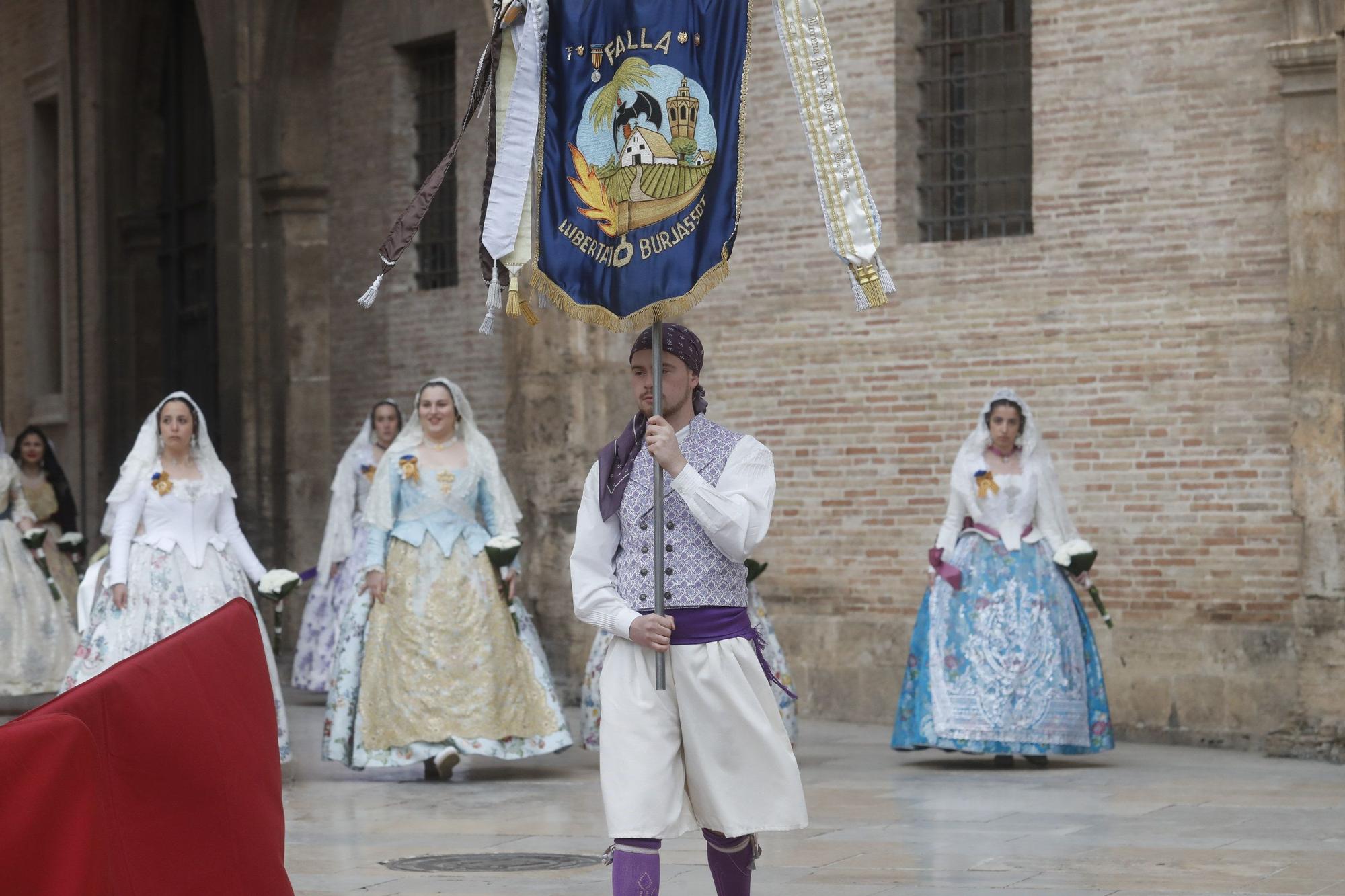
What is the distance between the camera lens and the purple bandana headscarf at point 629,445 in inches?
217

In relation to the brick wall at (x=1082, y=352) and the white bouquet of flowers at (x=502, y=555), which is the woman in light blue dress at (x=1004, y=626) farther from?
the white bouquet of flowers at (x=502, y=555)

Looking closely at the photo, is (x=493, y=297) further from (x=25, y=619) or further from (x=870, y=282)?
(x=25, y=619)

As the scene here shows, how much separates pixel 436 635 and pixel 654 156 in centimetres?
470

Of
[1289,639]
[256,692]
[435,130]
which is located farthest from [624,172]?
[435,130]

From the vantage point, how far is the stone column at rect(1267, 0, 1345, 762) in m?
10.5

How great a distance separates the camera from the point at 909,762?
35.3ft

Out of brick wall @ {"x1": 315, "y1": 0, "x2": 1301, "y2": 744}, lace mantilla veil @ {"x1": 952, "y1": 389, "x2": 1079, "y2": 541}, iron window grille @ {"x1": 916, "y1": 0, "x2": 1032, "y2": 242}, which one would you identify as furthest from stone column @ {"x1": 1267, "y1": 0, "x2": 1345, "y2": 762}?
iron window grille @ {"x1": 916, "y1": 0, "x2": 1032, "y2": 242}

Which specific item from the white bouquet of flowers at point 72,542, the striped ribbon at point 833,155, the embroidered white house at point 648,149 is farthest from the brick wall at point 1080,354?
the embroidered white house at point 648,149

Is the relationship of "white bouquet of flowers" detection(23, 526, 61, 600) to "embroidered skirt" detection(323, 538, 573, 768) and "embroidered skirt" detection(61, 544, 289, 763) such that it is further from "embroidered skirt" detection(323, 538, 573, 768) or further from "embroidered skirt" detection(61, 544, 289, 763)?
"embroidered skirt" detection(323, 538, 573, 768)

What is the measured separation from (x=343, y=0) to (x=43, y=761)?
14.9m

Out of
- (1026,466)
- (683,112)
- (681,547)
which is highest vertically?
(683,112)

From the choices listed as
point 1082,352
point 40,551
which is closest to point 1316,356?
point 1082,352

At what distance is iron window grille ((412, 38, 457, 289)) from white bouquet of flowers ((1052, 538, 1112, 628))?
7.27m

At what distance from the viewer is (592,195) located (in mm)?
5898
